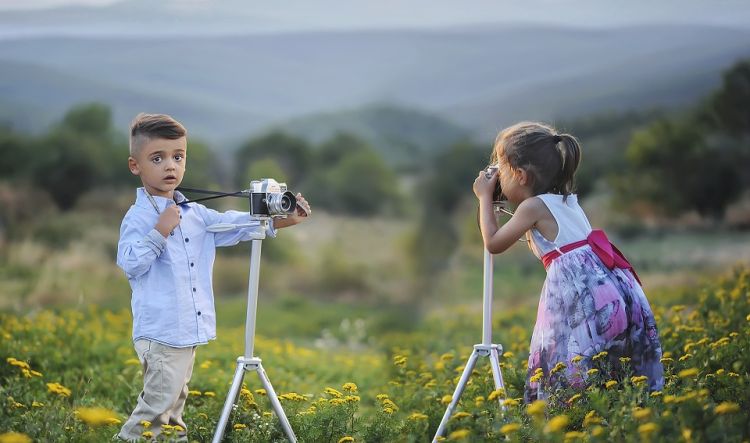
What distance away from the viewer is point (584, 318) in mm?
3990

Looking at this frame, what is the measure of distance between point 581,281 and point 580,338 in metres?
0.26

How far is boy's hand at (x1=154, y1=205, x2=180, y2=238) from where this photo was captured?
12.5ft

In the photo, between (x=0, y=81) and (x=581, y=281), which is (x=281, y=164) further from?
(x=581, y=281)

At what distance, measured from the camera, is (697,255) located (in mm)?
11297

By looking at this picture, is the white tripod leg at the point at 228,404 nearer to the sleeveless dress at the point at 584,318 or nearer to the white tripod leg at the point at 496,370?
the white tripod leg at the point at 496,370

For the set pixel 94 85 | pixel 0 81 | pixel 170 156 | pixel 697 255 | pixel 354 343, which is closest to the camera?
pixel 170 156

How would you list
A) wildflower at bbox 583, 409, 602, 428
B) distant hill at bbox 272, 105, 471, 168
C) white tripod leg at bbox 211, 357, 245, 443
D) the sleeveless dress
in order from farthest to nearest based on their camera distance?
distant hill at bbox 272, 105, 471, 168 < the sleeveless dress < white tripod leg at bbox 211, 357, 245, 443 < wildflower at bbox 583, 409, 602, 428

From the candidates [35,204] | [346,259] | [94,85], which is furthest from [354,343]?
[94,85]

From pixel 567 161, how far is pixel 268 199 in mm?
1399

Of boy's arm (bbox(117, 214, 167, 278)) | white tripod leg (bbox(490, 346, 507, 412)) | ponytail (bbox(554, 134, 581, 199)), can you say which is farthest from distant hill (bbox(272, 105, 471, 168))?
boy's arm (bbox(117, 214, 167, 278))

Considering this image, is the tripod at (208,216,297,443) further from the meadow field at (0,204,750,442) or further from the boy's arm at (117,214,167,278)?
the boy's arm at (117,214,167,278)

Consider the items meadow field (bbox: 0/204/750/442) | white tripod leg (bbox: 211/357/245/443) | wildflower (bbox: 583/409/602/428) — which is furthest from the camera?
white tripod leg (bbox: 211/357/245/443)

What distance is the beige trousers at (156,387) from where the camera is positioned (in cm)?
388

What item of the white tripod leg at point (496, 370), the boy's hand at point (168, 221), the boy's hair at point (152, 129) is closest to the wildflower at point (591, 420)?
the white tripod leg at point (496, 370)
